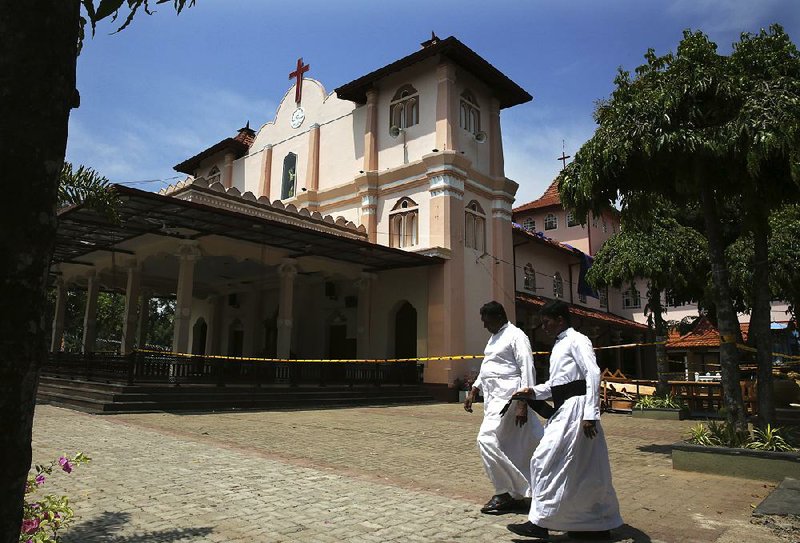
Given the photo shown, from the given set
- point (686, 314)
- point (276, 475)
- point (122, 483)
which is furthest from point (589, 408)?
point (686, 314)

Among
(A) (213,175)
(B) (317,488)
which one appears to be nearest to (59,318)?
(A) (213,175)

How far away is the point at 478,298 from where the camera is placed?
21625mm

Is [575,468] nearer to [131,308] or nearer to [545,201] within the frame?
[131,308]

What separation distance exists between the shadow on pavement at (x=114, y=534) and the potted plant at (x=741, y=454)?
18.2ft

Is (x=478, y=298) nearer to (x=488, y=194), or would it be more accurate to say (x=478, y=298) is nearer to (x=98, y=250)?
(x=488, y=194)

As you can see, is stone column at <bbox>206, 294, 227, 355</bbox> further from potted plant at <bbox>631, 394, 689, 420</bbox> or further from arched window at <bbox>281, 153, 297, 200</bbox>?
potted plant at <bbox>631, 394, 689, 420</bbox>

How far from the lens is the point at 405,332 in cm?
2175

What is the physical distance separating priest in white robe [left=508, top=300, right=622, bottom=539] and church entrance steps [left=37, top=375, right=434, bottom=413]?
10123 millimetres

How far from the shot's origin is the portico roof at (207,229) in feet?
47.1

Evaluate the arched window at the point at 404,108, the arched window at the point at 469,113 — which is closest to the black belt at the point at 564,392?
the arched window at the point at 469,113

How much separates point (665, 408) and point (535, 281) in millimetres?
13783

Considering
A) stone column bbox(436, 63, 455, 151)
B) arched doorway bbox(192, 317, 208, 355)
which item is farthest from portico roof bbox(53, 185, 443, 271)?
arched doorway bbox(192, 317, 208, 355)

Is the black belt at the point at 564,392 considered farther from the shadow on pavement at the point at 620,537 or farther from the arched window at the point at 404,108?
the arched window at the point at 404,108

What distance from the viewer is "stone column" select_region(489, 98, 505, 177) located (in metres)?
23.1
